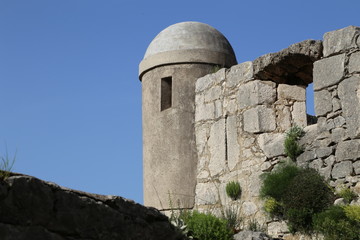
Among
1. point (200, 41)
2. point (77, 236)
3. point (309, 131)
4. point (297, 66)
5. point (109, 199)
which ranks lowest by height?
point (77, 236)

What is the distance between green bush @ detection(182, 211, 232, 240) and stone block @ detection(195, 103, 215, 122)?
3.14 meters

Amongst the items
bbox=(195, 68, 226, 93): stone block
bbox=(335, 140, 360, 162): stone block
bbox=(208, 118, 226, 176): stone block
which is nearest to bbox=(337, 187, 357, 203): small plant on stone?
bbox=(335, 140, 360, 162): stone block

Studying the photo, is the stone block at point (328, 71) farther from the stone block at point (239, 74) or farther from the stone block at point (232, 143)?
the stone block at point (232, 143)

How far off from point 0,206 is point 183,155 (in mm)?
5483

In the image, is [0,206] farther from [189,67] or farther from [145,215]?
[189,67]

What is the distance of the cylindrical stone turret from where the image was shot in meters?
9.59

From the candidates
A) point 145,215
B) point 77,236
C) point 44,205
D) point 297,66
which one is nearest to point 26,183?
point 44,205

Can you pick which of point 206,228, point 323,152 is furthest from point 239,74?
point 206,228

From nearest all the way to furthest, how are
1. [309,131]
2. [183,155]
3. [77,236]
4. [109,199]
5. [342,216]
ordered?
[77,236] → [109,199] → [342,216] → [309,131] → [183,155]

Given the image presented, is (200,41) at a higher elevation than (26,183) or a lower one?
higher

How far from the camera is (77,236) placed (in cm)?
468

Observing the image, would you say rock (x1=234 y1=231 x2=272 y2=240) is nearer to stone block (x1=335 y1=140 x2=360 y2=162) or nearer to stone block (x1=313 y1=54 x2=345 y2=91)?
stone block (x1=335 y1=140 x2=360 y2=162)

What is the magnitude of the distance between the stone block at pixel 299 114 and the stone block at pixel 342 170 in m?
1.17

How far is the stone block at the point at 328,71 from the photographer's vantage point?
25.1ft
